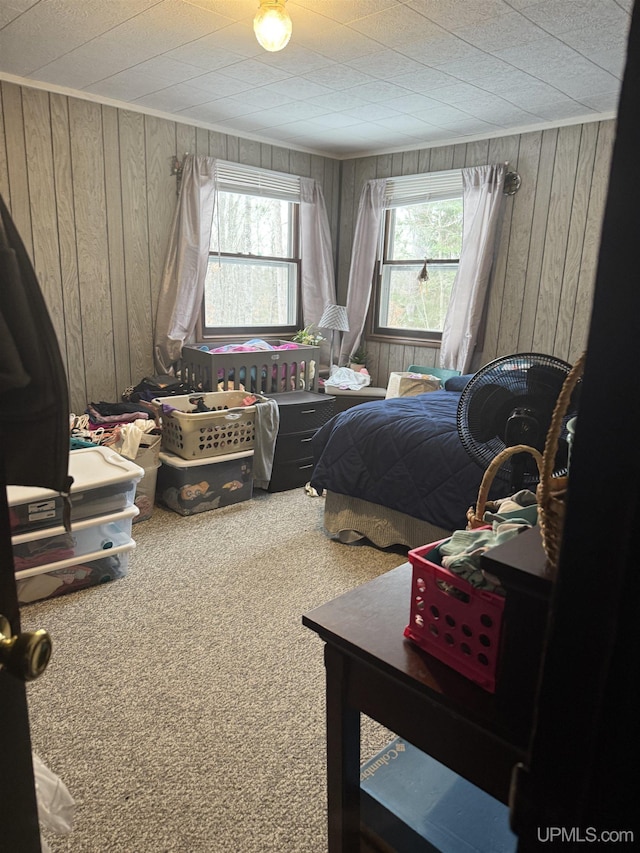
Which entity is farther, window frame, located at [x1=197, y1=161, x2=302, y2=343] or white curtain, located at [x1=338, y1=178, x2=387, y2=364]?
white curtain, located at [x1=338, y1=178, x2=387, y2=364]

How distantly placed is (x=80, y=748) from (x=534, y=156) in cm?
414

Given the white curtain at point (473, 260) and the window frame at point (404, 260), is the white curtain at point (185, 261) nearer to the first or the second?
the window frame at point (404, 260)

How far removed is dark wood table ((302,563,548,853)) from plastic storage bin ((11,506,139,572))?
1598 mm

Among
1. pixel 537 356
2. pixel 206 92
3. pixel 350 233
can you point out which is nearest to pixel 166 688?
pixel 537 356

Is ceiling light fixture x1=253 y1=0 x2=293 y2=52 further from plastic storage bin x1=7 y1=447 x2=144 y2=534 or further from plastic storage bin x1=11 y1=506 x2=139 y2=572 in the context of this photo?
plastic storage bin x1=11 y1=506 x2=139 y2=572

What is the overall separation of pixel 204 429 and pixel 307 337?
169 centimetres

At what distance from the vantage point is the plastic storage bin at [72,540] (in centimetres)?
232

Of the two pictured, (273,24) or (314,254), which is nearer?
(273,24)

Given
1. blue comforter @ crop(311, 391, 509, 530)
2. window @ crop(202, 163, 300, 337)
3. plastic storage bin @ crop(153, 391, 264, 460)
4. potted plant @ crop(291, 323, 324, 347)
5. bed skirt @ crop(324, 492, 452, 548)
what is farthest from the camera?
potted plant @ crop(291, 323, 324, 347)

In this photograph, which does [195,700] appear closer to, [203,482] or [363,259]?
[203,482]

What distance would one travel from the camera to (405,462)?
2.73m

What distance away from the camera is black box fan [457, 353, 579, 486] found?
1.54 m

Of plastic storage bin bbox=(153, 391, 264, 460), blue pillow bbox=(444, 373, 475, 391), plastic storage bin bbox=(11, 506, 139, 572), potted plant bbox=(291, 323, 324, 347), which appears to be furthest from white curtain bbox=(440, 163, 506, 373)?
plastic storage bin bbox=(11, 506, 139, 572)

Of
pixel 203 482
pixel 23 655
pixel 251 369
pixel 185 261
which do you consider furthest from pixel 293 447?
pixel 23 655
